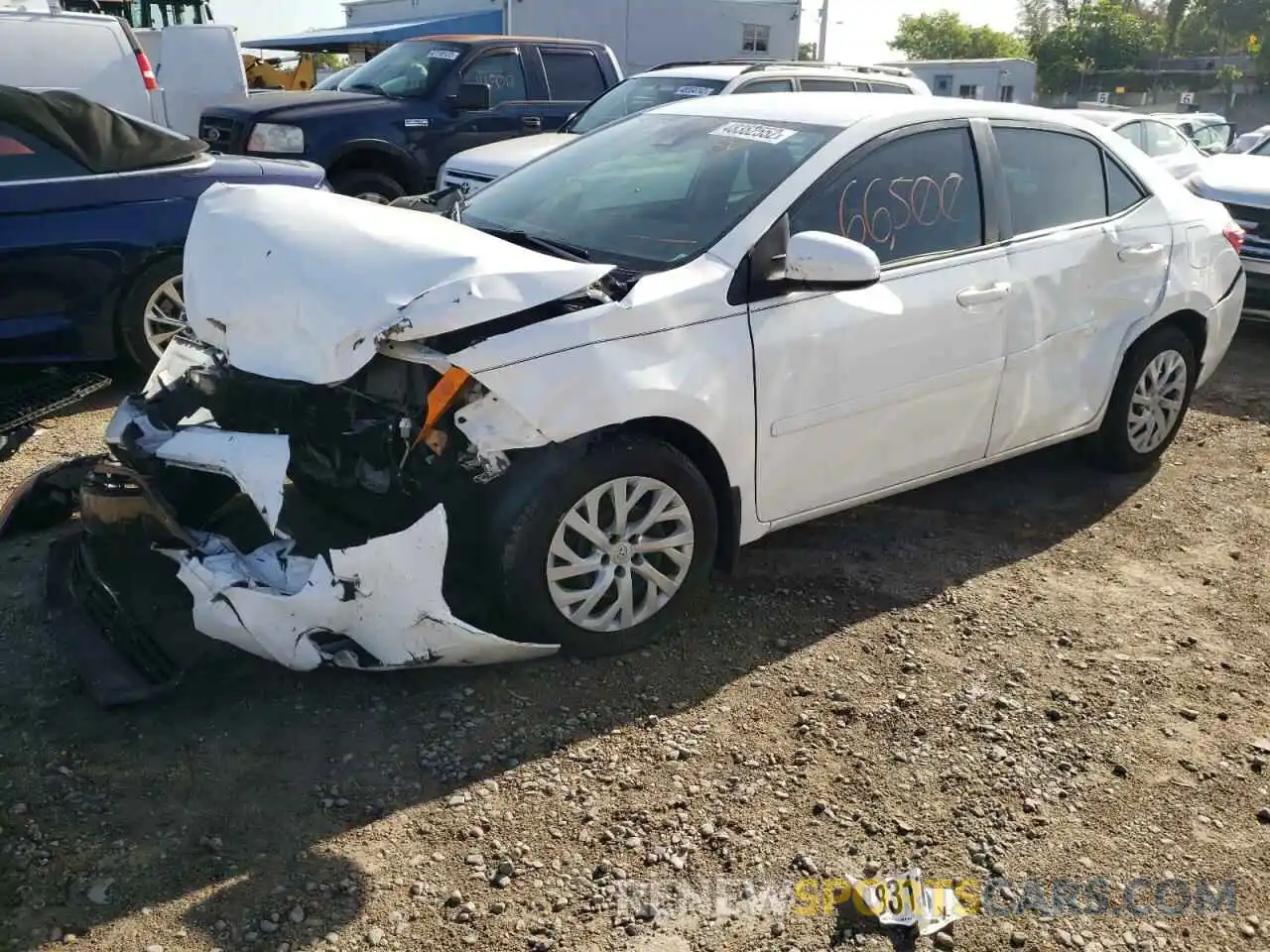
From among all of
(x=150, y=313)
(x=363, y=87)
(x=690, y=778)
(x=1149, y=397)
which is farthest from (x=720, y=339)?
(x=363, y=87)

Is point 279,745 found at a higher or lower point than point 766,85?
lower

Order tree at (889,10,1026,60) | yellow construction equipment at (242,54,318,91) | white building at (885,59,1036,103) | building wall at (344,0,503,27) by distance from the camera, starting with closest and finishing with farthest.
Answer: yellow construction equipment at (242,54,318,91), building wall at (344,0,503,27), white building at (885,59,1036,103), tree at (889,10,1026,60)

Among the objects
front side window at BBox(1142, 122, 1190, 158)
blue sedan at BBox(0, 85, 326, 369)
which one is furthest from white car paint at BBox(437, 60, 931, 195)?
front side window at BBox(1142, 122, 1190, 158)

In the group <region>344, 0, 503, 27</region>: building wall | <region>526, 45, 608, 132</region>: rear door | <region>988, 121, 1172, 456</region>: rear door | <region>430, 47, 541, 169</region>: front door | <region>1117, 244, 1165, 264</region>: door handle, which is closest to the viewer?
<region>988, 121, 1172, 456</region>: rear door

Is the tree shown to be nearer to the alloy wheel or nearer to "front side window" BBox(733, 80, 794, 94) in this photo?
"front side window" BBox(733, 80, 794, 94)

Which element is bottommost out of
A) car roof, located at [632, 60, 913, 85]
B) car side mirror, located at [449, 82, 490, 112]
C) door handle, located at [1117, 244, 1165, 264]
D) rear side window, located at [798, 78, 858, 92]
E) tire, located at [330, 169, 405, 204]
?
tire, located at [330, 169, 405, 204]

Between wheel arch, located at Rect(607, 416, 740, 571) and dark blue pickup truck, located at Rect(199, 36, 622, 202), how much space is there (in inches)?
249

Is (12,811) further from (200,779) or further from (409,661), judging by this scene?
(409,661)

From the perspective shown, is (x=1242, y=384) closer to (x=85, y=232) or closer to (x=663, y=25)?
(x=85, y=232)

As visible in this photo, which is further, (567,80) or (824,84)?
(567,80)

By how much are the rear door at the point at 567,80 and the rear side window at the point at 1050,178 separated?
6.21 metres

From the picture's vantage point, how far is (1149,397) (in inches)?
208

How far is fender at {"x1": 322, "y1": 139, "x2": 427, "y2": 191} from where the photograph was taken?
9.08 metres

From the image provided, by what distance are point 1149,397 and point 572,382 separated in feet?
10.8
